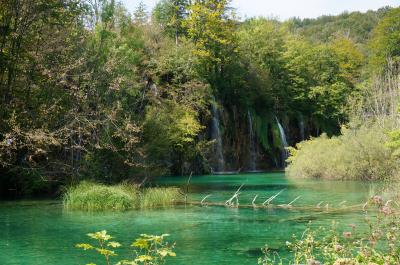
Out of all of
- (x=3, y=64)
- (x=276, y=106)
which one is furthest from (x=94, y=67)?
(x=276, y=106)

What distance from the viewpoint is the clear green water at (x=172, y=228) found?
10.5 meters

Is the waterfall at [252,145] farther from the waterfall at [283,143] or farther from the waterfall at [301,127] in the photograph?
the waterfall at [301,127]

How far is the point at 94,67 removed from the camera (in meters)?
23.3

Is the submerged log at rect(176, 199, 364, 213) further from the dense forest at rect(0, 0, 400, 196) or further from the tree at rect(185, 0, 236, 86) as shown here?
the tree at rect(185, 0, 236, 86)

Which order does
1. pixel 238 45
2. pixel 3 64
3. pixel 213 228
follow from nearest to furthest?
pixel 213 228 < pixel 3 64 < pixel 238 45

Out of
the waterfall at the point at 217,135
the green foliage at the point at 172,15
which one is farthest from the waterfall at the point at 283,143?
the green foliage at the point at 172,15

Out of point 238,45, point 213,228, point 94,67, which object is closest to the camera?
point 213,228

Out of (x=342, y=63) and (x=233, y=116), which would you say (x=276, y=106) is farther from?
(x=342, y=63)

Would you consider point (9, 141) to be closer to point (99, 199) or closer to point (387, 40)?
point (99, 199)

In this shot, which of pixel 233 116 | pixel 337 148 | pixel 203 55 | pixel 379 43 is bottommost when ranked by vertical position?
pixel 337 148

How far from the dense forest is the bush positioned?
218 cm

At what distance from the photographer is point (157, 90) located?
36031 mm

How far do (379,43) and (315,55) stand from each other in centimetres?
835

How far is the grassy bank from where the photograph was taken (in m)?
17.8
